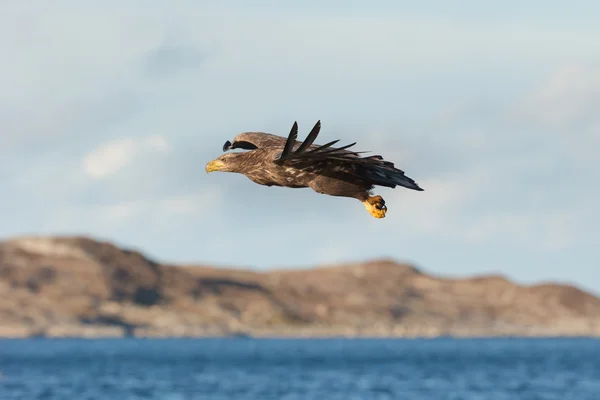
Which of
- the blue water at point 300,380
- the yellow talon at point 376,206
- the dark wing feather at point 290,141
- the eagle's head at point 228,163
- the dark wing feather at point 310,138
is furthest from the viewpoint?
the blue water at point 300,380

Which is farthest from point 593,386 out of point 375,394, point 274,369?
point 274,369

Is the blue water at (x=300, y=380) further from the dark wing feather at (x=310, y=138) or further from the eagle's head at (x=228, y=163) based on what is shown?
the dark wing feather at (x=310, y=138)

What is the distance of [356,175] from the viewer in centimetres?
1451

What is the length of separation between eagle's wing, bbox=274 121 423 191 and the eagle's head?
1.37m

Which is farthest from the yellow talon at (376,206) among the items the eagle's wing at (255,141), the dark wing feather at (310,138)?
the eagle's wing at (255,141)

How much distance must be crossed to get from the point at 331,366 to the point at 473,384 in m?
48.3

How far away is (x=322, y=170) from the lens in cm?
1464

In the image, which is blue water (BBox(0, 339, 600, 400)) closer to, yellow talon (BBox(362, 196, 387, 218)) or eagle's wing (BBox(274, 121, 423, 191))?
yellow talon (BBox(362, 196, 387, 218))

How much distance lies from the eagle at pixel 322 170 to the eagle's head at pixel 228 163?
14mm

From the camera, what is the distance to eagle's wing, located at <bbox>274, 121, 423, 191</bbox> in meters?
13.7

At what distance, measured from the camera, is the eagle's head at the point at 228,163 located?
52.6 feet

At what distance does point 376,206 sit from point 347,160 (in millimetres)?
828

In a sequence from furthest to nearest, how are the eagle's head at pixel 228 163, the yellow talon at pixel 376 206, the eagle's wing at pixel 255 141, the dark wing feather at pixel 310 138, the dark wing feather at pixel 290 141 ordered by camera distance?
Answer: the eagle's wing at pixel 255 141 < the eagle's head at pixel 228 163 < the yellow talon at pixel 376 206 < the dark wing feather at pixel 290 141 < the dark wing feather at pixel 310 138

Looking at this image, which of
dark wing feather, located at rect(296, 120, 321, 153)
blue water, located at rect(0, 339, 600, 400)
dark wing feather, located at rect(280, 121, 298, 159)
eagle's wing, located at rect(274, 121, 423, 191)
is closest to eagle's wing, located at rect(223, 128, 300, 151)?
eagle's wing, located at rect(274, 121, 423, 191)
